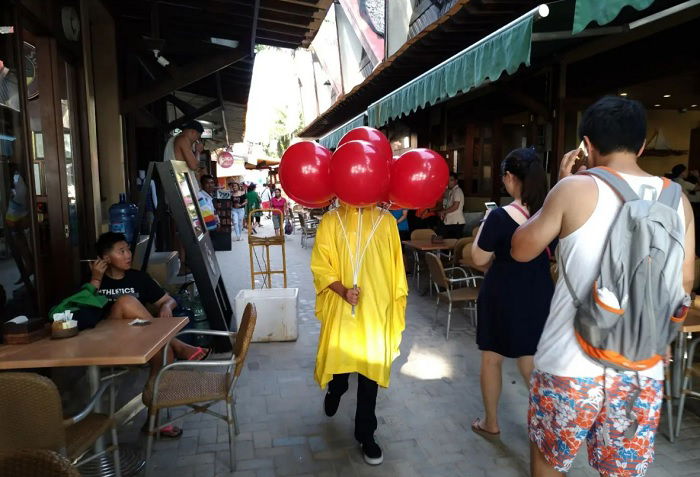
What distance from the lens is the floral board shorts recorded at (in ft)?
5.23

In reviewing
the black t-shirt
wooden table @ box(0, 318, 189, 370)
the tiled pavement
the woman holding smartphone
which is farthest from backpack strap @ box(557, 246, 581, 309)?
the black t-shirt

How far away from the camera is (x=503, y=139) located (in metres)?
9.57

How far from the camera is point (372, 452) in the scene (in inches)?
109

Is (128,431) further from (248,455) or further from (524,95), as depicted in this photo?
(524,95)

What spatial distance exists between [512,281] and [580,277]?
3.71 feet

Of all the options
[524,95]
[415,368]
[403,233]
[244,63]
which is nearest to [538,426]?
[415,368]

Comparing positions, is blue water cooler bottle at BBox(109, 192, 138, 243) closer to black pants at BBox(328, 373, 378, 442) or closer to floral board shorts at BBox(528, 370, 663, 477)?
black pants at BBox(328, 373, 378, 442)

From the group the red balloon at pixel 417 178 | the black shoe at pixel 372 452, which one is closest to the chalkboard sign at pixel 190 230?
the black shoe at pixel 372 452

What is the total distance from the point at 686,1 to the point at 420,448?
4.62 metres

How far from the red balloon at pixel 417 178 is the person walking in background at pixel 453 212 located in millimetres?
5552

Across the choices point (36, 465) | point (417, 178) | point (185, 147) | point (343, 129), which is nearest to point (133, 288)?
point (185, 147)

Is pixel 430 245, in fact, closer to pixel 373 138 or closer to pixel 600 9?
pixel 600 9

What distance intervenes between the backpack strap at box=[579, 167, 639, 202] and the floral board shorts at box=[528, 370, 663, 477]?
590mm

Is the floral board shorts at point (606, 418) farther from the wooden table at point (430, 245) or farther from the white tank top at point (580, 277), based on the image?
the wooden table at point (430, 245)
